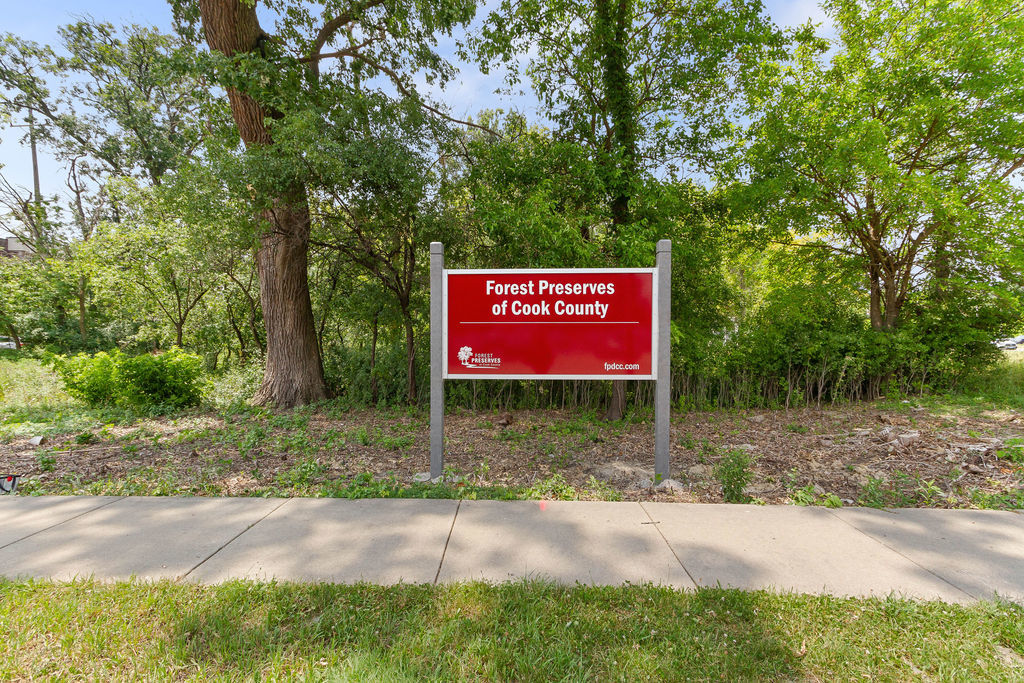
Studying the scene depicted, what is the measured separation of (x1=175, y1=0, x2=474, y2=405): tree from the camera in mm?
7488

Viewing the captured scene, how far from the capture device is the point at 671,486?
14.6ft

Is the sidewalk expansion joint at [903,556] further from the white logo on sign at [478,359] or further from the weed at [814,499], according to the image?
the white logo on sign at [478,359]

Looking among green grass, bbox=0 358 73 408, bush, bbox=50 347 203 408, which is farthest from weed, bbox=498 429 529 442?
green grass, bbox=0 358 73 408

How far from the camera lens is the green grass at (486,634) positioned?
80.7 inches

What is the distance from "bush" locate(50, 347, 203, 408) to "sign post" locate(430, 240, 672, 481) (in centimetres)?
664

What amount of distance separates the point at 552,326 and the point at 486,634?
2.99 metres

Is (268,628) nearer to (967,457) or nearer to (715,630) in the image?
(715,630)

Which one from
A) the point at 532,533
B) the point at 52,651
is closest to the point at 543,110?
the point at 532,533

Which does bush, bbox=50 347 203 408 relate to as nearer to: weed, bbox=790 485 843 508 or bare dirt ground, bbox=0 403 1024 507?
bare dirt ground, bbox=0 403 1024 507

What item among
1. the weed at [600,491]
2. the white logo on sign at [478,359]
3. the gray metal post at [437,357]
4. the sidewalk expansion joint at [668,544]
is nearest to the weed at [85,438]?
the gray metal post at [437,357]

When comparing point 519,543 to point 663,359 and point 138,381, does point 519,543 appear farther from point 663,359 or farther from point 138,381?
point 138,381

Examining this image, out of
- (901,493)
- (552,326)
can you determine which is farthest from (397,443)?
(901,493)

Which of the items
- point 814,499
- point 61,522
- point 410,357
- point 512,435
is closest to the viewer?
point 61,522

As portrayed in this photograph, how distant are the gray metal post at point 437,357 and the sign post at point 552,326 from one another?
0.01m
